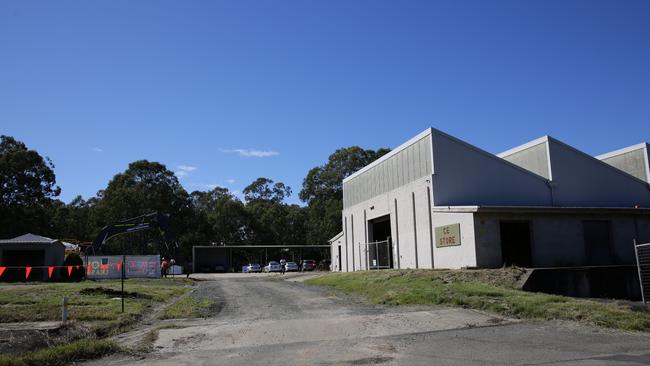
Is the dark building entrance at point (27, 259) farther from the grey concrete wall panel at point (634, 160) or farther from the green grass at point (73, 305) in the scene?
the grey concrete wall panel at point (634, 160)

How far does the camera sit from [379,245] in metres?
38.4

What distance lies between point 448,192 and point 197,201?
72.2 metres

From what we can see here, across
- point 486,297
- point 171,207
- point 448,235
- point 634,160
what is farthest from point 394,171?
point 171,207

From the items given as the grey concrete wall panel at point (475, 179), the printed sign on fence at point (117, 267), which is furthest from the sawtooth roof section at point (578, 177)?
the printed sign on fence at point (117, 267)

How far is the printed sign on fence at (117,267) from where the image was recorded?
128 feet

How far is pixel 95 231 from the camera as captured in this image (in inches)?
2960

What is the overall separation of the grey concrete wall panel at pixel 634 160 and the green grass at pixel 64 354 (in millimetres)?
37676

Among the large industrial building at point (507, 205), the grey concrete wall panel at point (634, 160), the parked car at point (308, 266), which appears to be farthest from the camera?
the parked car at point (308, 266)

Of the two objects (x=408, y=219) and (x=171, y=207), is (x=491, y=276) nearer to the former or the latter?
(x=408, y=219)

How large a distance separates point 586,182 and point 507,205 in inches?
266

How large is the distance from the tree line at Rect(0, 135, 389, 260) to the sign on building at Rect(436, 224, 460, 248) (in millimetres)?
40790

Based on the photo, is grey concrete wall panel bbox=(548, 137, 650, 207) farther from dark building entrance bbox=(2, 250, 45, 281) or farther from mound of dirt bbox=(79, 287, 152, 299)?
dark building entrance bbox=(2, 250, 45, 281)

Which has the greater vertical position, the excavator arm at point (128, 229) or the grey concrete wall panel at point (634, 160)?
the grey concrete wall panel at point (634, 160)

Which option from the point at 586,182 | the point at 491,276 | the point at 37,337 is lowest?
the point at 37,337
